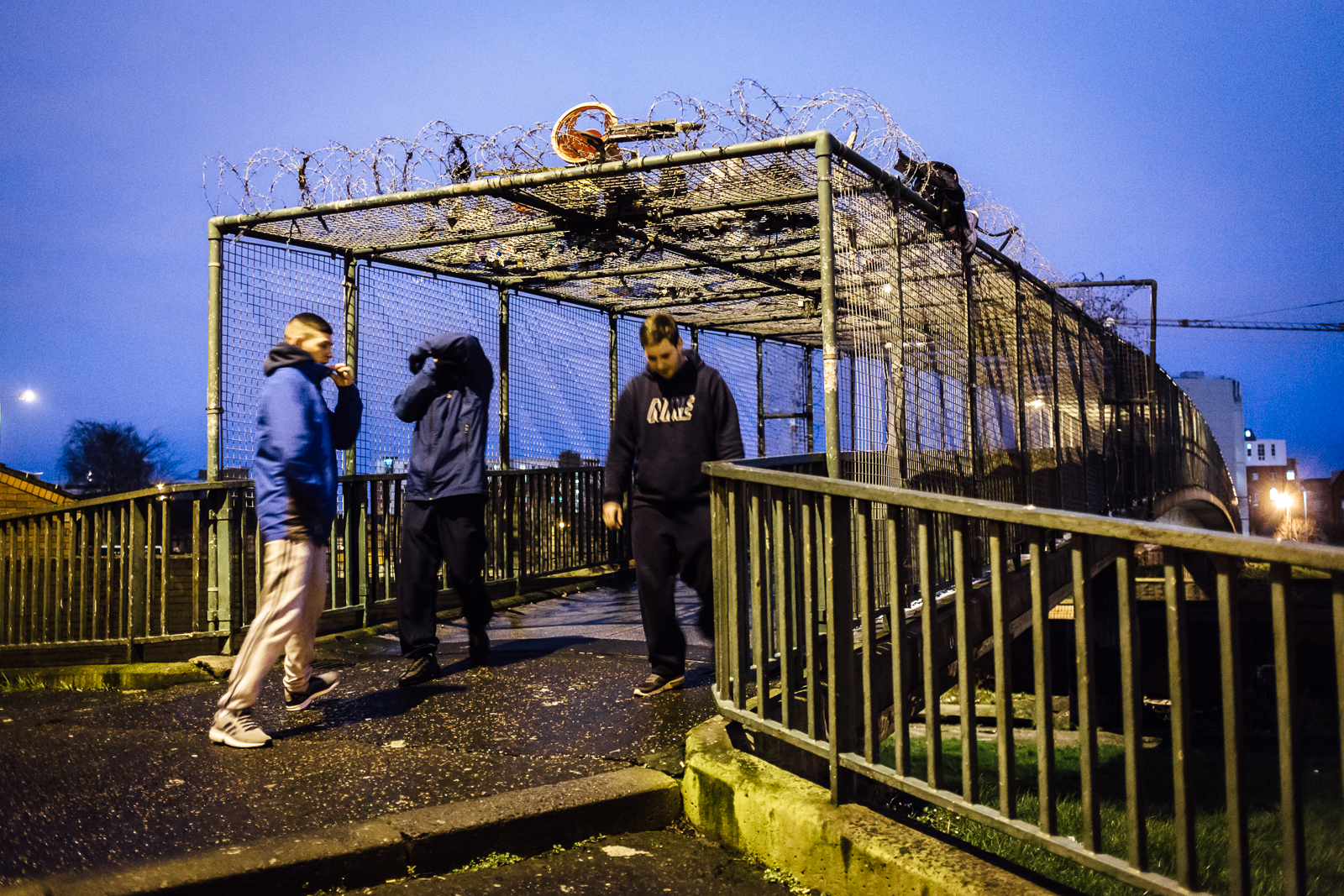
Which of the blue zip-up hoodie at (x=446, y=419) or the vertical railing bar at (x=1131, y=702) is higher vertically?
the blue zip-up hoodie at (x=446, y=419)

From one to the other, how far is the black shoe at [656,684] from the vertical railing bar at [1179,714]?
297 cm

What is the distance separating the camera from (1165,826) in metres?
8.58

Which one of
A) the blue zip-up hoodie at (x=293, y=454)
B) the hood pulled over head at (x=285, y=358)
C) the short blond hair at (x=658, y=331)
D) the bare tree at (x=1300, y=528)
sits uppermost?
the short blond hair at (x=658, y=331)

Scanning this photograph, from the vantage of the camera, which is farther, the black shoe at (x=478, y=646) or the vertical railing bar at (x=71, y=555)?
the vertical railing bar at (x=71, y=555)

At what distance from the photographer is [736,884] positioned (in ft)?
10.1

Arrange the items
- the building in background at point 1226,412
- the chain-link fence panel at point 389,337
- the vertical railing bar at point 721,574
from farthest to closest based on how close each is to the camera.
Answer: the building in background at point 1226,412, the chain-link fence panel at point 389,337, the vertical railing bar at point 721,574

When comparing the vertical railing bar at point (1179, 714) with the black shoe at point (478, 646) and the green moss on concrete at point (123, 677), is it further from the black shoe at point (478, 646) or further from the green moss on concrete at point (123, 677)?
the green moss on concrete at point (123, 677)

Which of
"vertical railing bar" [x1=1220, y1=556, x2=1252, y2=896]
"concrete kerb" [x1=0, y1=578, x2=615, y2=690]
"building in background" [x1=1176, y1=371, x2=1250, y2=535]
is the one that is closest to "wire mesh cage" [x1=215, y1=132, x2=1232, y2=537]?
"concrete kerb" [x1=0, y1=578, x2=615, y2=690]

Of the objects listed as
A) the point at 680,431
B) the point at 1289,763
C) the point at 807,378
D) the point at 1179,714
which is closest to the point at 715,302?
the point at 807,378

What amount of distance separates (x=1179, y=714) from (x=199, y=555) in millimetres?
5786

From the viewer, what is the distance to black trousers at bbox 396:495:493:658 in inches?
213

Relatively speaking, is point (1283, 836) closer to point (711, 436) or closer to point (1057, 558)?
point (711, 436)

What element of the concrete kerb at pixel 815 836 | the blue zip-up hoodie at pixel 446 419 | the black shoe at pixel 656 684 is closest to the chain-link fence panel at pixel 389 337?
the blue zip-up hoodie at pixel 446 419

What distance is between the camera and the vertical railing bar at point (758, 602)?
3.55 metres
